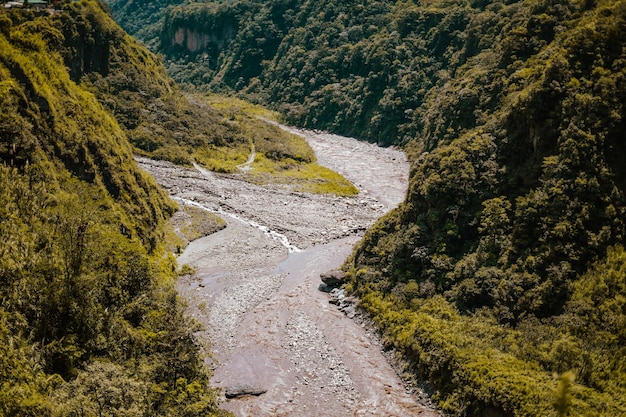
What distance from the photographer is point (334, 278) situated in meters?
56.2

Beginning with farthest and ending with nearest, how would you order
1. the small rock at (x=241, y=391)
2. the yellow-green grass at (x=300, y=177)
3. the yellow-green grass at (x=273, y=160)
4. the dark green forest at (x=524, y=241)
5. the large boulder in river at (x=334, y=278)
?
the yellow-green grass at (x=273, y=160) → the yellow-green grass at (x=300, y=177) → the large boulder in river at (x=334, y=278) → the small rock at (x=241, y=391) → the dark green forest at (x=524, y=241)

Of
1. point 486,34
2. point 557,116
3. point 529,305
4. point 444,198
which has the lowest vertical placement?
point 529,305

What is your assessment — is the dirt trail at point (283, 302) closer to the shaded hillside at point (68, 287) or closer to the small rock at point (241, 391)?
the small rock at point (241, 391)

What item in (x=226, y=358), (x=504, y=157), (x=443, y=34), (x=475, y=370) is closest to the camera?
(x=475, y=370)

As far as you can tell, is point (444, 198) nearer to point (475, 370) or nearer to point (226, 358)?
point (475, 370)

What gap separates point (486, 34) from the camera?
103 meters

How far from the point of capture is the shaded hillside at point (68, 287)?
943 inches

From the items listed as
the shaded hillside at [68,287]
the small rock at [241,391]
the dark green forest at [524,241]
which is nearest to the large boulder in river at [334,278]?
the dark green forest at [524,241]

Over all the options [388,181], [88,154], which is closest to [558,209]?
[88,154]

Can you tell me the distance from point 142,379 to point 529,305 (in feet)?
91.2

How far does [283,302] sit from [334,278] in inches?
249

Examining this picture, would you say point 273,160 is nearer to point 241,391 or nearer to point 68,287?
point 241,391

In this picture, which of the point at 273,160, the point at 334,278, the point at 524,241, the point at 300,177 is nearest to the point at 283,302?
the point at 334,278

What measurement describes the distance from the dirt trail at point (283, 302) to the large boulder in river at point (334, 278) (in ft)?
5.05
